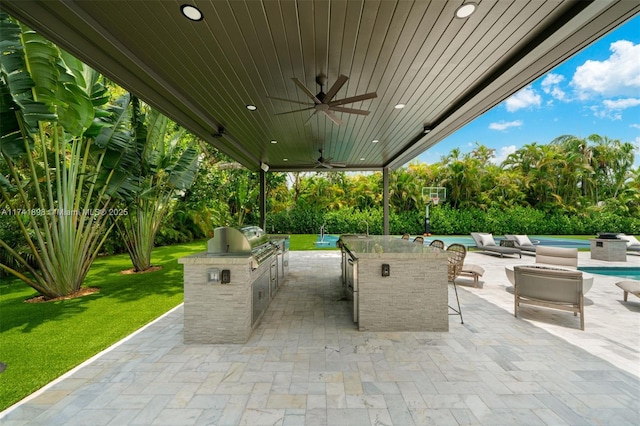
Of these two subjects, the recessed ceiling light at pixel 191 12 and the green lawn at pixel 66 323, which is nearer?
the recessed ceiling light at pixel 191 12

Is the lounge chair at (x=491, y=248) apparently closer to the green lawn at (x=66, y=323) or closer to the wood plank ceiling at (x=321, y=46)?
the wood plank ceiling at (x=321, y=46)

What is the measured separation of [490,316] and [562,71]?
46.6 metres

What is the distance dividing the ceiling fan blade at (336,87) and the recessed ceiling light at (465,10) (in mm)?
1121

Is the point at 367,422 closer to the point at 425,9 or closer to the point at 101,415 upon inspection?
the point at 101,415

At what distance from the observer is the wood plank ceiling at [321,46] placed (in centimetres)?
225

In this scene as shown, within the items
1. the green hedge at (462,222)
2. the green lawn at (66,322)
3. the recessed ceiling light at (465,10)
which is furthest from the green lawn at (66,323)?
the green hedge at (462,222)

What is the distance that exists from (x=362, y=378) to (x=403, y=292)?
4.36 feet

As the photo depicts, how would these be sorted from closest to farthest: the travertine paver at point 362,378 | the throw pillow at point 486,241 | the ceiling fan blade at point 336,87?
the travertine paver at point 362,378, the ceiling fan blade at point 336,87, the throw pillow at point 486,241

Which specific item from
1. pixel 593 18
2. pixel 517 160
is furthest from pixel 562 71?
pixel 593 18

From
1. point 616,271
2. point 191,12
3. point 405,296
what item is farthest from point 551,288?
point 616,271

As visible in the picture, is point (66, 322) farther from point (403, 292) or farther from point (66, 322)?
point (403, 292)

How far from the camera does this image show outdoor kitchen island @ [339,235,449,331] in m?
3.37

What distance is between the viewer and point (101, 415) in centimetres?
194

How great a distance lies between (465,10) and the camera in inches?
89.4
